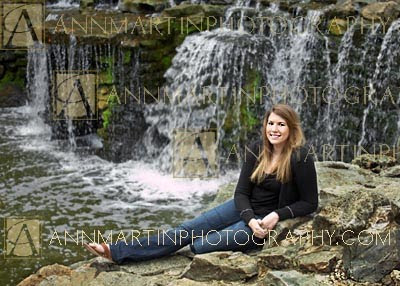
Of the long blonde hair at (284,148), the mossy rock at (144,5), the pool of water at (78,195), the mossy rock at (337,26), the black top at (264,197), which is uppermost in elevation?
the mossy rock at (144,5)

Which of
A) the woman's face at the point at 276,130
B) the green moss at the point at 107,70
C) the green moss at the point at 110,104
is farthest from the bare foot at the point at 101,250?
the green moss at the point at 107,70

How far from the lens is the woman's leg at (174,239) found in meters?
4.25

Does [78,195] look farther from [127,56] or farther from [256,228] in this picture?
[256,228]

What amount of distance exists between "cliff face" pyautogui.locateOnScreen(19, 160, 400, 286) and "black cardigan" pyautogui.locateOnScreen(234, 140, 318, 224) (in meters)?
0.10

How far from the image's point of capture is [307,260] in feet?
12.4

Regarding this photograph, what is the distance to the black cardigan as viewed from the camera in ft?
13.3

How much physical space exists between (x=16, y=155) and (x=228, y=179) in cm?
379

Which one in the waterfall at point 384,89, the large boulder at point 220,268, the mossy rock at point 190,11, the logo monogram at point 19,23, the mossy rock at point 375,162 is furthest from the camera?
the logo monogram at point 19,23

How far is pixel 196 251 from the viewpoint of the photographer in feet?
13.9

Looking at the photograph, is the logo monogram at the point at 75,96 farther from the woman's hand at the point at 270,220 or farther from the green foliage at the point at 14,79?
the woman's hand at the point at 270,220

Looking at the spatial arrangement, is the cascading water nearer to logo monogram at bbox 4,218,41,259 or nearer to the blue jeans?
logo monogram at bbox 4,218,41,259

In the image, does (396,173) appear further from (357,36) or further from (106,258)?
(357,36)

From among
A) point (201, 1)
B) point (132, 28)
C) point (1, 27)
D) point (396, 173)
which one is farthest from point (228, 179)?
point (1, 27)

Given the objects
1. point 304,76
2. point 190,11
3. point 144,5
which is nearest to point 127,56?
point 190,11
